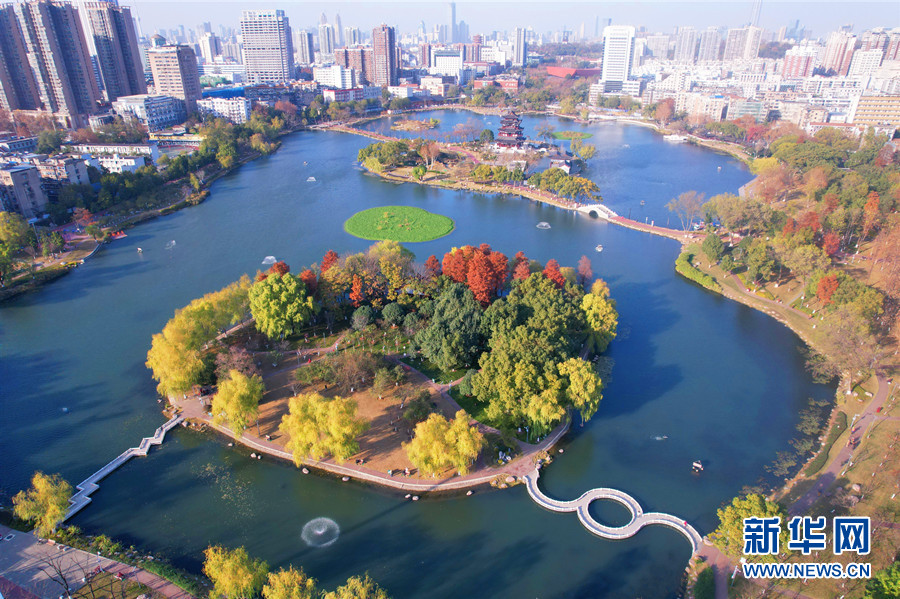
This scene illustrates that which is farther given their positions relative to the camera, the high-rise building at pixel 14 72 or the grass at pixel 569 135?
the grass at pixel 569 135

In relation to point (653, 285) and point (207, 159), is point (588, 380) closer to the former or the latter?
point (653, 285)

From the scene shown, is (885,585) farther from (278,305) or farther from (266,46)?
(266,46)

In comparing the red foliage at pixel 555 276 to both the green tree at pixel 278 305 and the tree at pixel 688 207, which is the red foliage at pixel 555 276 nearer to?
the green tree at pixel 278 305

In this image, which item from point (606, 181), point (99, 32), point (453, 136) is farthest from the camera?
point (99, 32)

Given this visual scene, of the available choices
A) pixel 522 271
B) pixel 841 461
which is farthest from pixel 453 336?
pixel 841 461

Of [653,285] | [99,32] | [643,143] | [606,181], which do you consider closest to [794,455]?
[653,285]

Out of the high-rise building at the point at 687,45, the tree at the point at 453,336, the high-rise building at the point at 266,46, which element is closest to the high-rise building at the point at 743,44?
the high-rise building at the point at 687,45

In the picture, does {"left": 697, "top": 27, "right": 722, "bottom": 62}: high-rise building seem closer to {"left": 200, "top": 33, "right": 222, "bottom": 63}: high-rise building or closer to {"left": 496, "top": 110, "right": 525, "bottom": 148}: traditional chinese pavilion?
{"left": 496, "top": 110, "right": 525, "bottom": 148}: traditional chinese pavilion
